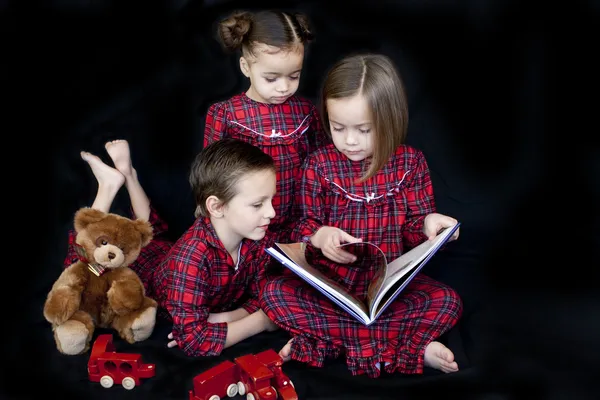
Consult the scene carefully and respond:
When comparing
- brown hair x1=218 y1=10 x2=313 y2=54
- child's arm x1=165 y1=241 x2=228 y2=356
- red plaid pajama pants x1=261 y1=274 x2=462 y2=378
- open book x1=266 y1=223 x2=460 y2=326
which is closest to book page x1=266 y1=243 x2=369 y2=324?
open book x1=266 y1=223 x2=460 y2=326

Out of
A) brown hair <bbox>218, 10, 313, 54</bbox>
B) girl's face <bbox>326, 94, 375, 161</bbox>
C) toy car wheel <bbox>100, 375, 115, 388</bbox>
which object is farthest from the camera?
brown hair <bbox>218, 10, 313, 54</bbox>

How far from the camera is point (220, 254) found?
212 centimetres

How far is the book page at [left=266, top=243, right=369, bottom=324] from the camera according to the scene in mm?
1935

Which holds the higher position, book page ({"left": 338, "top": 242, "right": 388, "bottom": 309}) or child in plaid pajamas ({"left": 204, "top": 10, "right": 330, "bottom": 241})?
child in plaid pajamas ({"left": 204, "top": 10, "right": 330, "bottom": 241})

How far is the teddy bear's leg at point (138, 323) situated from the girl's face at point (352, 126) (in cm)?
65

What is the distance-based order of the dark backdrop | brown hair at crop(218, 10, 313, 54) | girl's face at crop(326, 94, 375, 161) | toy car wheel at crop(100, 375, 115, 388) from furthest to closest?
the dark backdrop → brown hair at crop(218, 10, 313, 54) → girl's face at crop(326, 94, 375, 161) → toy car wheel at crop(100, 375, 115, 388)

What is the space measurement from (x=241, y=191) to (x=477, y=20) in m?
1.09

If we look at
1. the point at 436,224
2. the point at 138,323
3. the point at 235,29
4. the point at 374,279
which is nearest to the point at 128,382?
the point at 138,323

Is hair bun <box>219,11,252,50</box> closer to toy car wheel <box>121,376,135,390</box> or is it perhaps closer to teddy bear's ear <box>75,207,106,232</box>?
teddy bear's ear <box>75,207,106,232</box>

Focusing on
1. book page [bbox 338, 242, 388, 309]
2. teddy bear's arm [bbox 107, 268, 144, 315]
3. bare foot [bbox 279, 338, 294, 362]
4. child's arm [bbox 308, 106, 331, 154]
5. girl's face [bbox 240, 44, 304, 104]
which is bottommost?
bare foot [bbox 279, 338, 294, 362]

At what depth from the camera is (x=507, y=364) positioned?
2.04 meters

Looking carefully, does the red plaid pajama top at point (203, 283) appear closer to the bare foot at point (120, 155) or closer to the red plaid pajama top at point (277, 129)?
the red plaid pajama top at point (277, 129)

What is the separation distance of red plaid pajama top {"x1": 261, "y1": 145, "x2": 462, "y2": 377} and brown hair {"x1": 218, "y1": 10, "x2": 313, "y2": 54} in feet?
1.03

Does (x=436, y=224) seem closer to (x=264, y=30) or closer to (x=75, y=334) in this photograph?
(x=264, y=30)
